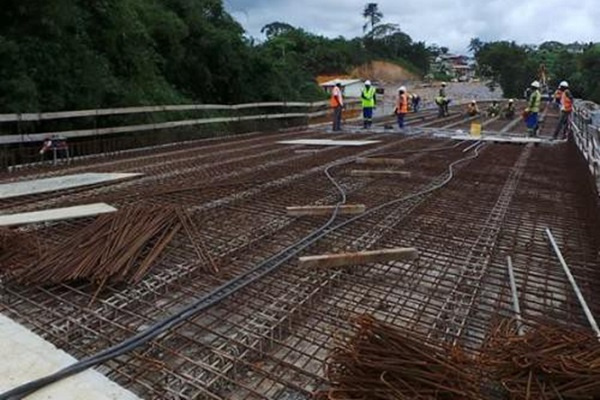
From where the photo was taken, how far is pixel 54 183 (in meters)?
6.02

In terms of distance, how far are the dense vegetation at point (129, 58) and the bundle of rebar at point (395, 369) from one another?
24.3ft

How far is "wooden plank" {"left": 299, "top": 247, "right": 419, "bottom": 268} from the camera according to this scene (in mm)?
3502

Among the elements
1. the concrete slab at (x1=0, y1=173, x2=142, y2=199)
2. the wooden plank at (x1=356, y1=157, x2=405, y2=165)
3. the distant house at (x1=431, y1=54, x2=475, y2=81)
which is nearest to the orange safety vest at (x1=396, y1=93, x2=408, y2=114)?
the wooden plank at (x1=356, y1=157, x2=405, y2=165)

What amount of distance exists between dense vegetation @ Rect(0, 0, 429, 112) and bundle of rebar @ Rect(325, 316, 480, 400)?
291 inches

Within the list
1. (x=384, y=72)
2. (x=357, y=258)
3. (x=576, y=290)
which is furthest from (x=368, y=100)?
(x=384, y=72)

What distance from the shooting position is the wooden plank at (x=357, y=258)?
138 inches

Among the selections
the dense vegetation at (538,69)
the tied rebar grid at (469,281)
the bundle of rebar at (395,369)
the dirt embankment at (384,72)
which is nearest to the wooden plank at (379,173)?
the tied rebar grid at (469,281)

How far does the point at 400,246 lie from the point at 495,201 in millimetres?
2303

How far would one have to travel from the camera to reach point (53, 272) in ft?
10.6

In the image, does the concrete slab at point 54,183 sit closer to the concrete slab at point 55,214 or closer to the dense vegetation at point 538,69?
the concrete slab at point 55,214

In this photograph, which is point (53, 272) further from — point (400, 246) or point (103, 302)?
point (400, 246)

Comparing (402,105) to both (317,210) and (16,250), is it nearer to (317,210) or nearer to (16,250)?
(317,210)

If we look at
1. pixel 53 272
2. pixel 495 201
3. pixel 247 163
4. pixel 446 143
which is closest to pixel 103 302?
pixel 53 272

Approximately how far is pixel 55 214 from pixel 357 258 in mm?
2730
